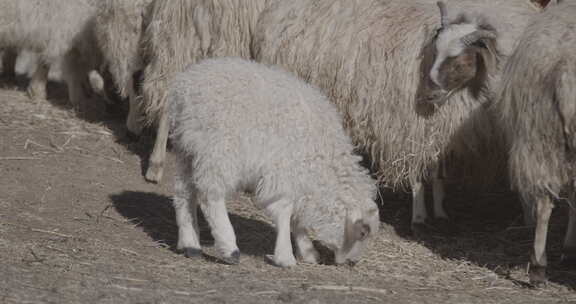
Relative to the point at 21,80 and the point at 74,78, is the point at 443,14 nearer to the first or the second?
the point at 74,78

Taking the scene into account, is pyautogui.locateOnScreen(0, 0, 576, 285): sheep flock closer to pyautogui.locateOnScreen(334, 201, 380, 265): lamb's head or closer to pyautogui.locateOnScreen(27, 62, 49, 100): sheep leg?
pyautogui.locateOnScreen(334, 201, 380, 265): lamb's head

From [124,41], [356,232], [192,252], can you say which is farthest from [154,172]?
[356,232]

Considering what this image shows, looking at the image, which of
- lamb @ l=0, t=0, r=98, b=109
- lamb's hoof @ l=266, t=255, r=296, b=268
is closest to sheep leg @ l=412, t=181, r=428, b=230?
lamb's hoof @ l=266, t=255, r=296, b=268

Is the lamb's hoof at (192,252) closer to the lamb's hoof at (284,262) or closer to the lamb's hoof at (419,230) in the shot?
the lamb's hoof at (284,262)

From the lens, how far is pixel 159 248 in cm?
651

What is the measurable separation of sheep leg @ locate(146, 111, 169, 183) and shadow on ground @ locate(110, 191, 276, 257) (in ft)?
1.29

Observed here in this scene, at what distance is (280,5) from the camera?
8.17 m

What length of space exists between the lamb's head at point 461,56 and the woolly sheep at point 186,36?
1748mm

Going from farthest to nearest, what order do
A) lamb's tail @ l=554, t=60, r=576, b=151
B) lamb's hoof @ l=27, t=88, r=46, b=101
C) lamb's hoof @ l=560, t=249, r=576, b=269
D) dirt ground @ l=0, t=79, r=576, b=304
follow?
lamb's hoof @ l=27, t=88, r=46, b=101, lamb's hoof @ l=560, t=249, r=576, b=269, lamb's tail @ l=554, t=60, r=576, b=151, dirt ground @ l=0, t=79, r=576, b=304

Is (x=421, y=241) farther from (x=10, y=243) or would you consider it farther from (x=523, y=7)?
(x=10, y=243)

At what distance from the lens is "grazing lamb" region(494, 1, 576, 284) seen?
582 cm

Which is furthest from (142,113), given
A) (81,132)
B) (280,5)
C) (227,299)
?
(227,299)

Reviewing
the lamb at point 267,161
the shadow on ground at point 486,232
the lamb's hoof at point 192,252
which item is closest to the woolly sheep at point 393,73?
the shadow on ground at point 486,232

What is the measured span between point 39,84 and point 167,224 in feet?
12.3
